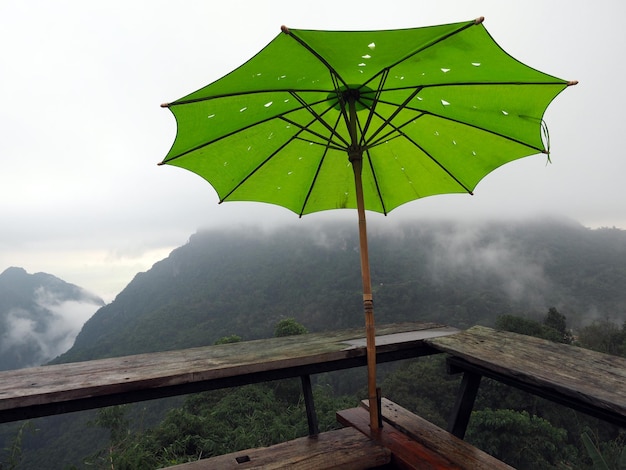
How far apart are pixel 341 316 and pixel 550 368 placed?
52.1 meters

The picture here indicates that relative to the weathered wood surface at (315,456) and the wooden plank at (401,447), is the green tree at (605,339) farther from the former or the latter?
the weathered wood surface at (315,456)

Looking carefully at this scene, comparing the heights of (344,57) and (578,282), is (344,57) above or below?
above

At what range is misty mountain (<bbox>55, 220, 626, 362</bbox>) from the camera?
51.4m

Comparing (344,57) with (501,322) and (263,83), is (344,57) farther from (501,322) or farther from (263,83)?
(501,322)

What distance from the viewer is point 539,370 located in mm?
1512

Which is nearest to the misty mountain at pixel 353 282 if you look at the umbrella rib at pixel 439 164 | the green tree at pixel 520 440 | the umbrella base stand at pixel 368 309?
the green tree at pixel 520 440

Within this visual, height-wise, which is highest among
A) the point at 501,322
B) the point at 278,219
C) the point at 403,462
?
the point at 278,219

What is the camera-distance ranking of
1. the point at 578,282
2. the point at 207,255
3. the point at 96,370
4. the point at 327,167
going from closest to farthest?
the point at 96,370, the point at 327,167, the point at 578,282, the point at 207,255

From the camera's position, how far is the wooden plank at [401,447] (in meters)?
1.47

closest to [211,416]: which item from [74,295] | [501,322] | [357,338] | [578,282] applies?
[357,338]

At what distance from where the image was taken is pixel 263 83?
1.51 metres

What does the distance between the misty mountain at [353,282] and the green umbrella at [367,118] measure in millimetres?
43560

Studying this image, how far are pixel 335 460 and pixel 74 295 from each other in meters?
175

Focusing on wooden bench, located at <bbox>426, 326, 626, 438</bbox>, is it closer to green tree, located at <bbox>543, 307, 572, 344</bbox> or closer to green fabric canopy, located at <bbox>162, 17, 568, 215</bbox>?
green fabric canopy, located at <bbox>162, 17, 568, 215</bbox>
